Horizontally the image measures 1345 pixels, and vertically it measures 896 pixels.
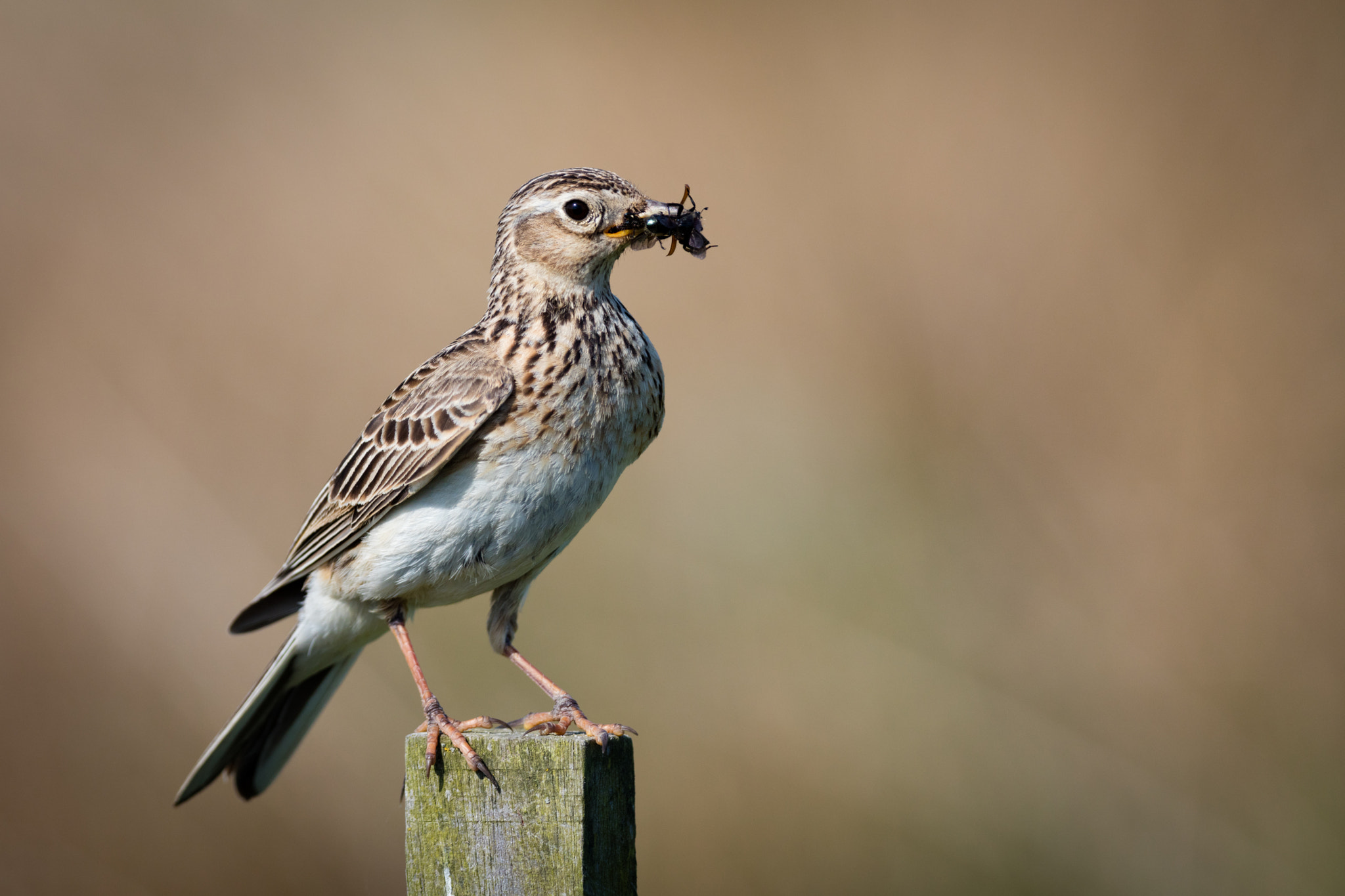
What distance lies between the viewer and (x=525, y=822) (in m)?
3.04

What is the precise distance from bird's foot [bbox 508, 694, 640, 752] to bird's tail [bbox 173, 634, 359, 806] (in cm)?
129

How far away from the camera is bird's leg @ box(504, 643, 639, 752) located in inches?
142

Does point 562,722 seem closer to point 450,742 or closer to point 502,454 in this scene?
point 450,742

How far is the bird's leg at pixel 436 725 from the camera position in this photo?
10.3 feet

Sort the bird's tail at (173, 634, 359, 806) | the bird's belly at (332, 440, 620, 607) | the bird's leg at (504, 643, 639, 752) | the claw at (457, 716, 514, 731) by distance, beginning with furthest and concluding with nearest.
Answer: the bird's tail at (173, 634, 359, 806)
the bird's belly at (332, 440, 620, 607)
the claw at (457, 716, 514, 731)
the bird's leg at (504, 643, 639, 752)

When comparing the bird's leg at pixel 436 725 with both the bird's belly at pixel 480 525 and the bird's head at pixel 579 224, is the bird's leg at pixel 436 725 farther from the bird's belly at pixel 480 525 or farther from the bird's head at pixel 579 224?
the bird's head at pixel 579 224

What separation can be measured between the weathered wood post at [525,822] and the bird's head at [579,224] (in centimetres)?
201

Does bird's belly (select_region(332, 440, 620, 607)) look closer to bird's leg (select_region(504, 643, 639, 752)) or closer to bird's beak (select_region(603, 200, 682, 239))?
bird's leg (select_region(504, 643, 639, 752))

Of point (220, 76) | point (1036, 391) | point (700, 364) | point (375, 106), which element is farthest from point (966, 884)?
point (220, 76)

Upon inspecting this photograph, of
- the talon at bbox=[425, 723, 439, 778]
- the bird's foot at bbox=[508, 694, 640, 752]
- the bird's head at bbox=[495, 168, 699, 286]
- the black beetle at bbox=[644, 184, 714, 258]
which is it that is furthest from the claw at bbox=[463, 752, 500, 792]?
the black beetle at bbox=[644, 184, 714, 258]

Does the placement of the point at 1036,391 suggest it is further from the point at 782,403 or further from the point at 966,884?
the point at 966,884

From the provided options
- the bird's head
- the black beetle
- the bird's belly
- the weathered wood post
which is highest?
the black beetle

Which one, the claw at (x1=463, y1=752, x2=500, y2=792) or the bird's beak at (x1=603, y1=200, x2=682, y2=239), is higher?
the bird's beak at (x1=603, y1=200, x2=682, y2=239)

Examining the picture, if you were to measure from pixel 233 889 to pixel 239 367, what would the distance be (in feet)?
12.7
